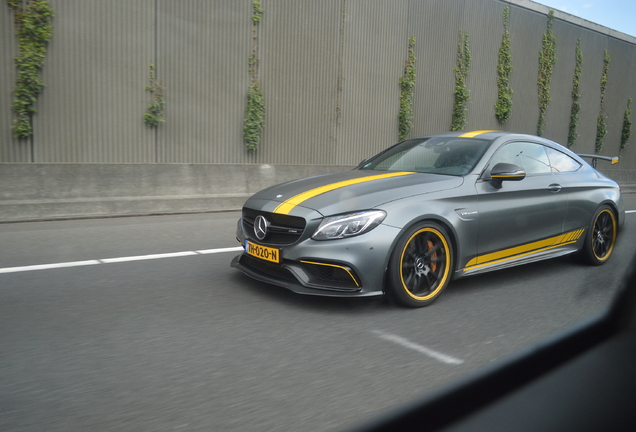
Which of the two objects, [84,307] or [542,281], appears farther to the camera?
[542,281]

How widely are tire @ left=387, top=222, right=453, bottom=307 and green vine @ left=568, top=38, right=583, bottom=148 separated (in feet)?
67.7

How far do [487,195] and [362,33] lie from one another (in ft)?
35.0

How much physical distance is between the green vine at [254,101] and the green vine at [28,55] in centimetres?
431

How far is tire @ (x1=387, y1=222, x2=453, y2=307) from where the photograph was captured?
4.51 metres

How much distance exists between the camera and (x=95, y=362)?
132 inches

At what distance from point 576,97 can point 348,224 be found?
71.3 ft

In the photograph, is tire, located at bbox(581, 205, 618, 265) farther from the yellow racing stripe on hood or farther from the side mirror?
the yellow racing stripe on hood

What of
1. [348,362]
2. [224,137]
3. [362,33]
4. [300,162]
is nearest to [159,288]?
[348,362]

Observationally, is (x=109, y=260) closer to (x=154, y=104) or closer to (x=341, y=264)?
(x=341, y=264)

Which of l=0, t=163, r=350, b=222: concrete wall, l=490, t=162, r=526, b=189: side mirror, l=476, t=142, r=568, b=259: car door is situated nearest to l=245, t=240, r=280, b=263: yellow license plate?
l=476, t=142, r=568, b=259: car door

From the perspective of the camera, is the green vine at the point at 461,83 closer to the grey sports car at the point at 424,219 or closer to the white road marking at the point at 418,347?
the grey sports car at the point at 424,219

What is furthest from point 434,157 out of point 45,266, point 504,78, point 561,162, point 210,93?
point 504,78

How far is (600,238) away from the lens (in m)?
6.55

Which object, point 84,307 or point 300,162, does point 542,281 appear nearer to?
point 84,307
